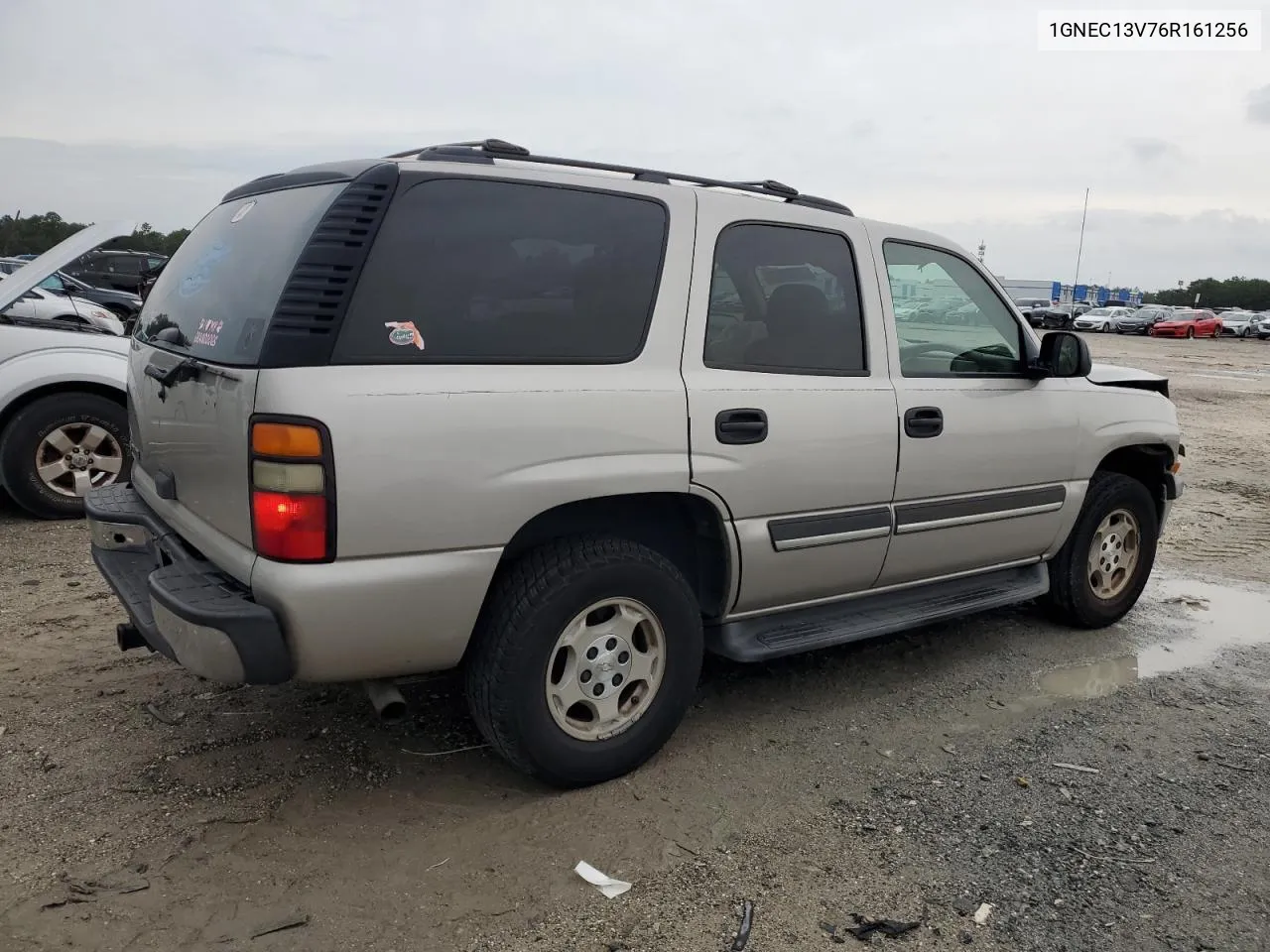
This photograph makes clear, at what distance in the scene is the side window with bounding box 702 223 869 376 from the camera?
134 inches

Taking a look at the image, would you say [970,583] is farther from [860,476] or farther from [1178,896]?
[1178,896]

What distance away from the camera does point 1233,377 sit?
822 inches

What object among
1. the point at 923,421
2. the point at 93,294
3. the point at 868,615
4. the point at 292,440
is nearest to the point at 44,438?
the point at 292,440

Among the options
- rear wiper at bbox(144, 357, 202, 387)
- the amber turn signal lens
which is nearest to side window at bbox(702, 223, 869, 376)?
the amber turn signal lens

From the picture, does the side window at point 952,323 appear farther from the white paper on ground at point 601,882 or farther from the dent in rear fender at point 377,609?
the white paper on ground at point 601,882

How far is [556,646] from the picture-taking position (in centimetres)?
300

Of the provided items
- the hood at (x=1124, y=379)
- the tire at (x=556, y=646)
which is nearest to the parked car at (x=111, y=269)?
the tire at (x=556, y=646)

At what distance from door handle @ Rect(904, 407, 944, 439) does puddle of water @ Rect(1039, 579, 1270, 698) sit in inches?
50.5

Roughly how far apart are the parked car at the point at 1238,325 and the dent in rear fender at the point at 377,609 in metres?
47.8

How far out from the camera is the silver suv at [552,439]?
8.67ft

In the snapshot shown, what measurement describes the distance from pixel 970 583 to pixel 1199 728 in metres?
1.01

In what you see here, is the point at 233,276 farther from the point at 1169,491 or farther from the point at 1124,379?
the point at 1169,491

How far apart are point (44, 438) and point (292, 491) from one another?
4.33 metres

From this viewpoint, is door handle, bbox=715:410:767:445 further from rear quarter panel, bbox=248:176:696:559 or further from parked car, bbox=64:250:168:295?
parked car, bbox=64:250:168:295
